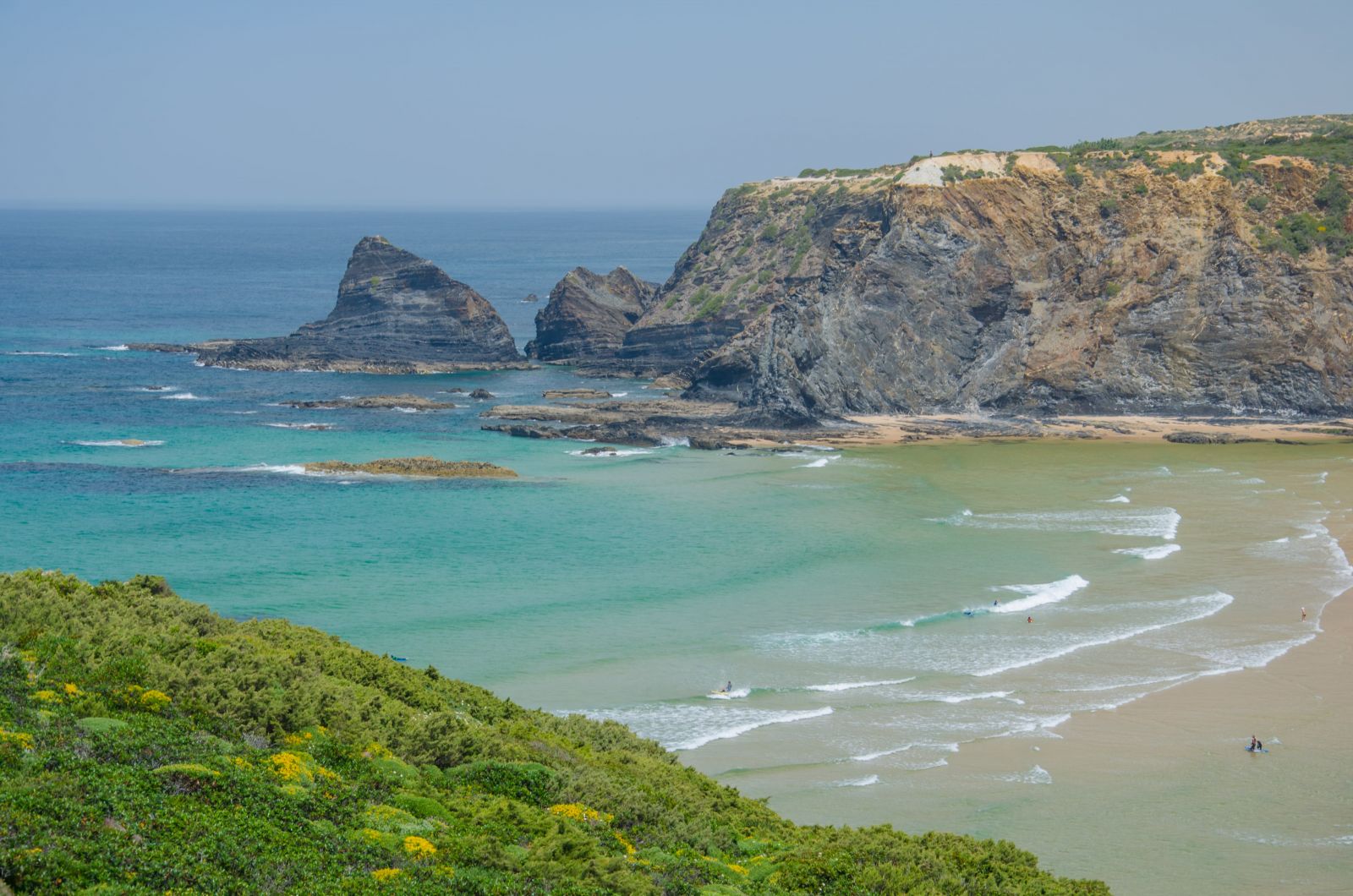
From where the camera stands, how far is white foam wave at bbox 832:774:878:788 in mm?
30078

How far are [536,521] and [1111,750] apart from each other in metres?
29.4

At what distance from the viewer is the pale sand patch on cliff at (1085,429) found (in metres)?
75.6

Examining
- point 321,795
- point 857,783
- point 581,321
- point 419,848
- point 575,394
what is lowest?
point 857,783

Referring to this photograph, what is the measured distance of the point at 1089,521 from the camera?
56500mm

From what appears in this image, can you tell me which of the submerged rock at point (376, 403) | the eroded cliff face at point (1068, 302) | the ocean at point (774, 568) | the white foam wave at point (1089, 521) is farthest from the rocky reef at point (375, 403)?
the white foam wave at point (1089, 521)

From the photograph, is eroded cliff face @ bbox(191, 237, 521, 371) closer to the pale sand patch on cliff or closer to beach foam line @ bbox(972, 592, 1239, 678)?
the pale sand patch on cliff

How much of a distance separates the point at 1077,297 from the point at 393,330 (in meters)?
50.1

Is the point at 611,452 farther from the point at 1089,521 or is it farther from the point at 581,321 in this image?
the point at 581,321

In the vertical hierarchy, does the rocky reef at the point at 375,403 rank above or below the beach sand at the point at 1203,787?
above

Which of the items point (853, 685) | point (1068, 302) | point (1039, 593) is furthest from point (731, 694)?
point (1068, 302)

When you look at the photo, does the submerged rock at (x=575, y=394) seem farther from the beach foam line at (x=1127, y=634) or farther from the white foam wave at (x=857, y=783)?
the white foam wave at (x=857, y=783)

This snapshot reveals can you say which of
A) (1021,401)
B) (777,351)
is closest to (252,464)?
(777,351)

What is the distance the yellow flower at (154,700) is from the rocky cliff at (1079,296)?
6244 centimetres

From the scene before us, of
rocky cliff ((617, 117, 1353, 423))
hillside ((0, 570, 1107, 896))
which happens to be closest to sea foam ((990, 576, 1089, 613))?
hillside ((0, 570, 1107, 896))
